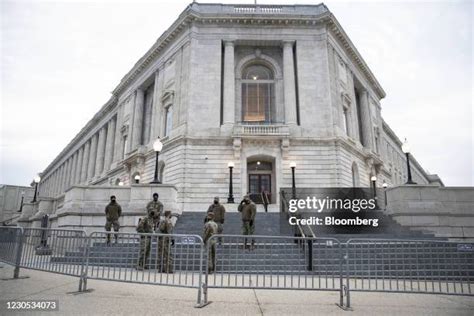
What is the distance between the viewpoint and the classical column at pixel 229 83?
76.0 feet

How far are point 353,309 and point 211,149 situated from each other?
1792 cm

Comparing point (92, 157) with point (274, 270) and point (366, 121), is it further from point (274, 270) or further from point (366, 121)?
point (274, 270)

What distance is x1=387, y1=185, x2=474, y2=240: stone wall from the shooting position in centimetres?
1280

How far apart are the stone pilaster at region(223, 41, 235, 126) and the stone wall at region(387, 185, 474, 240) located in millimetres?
12989

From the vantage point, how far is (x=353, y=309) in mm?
5160

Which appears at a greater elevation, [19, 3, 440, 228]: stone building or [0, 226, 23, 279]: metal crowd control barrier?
[19, 3, 440, 228]: stone building

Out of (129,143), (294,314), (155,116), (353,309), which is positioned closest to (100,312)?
→ (294,314)

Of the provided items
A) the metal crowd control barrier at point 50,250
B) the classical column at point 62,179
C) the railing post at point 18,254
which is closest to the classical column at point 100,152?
the classical column at point 62,179

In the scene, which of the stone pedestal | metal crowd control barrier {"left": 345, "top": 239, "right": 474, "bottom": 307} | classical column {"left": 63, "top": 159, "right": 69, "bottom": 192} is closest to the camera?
metal crowd control barrier {"left": 345, "top": 239, "right": 474, "bottom": 307}

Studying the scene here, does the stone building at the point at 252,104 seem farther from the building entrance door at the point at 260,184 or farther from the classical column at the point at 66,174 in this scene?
the classical column at the point at 66,174

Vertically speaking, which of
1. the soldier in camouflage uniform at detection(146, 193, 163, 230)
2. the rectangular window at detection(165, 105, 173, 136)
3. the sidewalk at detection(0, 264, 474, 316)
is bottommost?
the sidewalk at detection(0, 264, 474, 316)

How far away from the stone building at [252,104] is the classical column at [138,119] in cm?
Result: 54

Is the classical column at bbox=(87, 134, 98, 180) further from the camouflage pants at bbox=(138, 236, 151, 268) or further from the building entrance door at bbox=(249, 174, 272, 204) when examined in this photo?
the camouflage pants at bbox=(138, 236, 151, 268)

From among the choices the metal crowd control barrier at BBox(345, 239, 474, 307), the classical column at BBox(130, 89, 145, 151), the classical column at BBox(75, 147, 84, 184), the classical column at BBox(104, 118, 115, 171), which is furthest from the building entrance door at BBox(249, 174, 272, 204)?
the classical column at BBox(75, 147, 84, 184)
